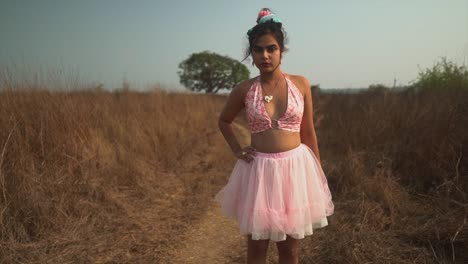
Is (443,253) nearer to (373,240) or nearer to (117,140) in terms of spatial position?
(373,240)

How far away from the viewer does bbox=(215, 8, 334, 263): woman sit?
5.03 ft

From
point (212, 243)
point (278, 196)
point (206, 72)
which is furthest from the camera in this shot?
point (206, 72)

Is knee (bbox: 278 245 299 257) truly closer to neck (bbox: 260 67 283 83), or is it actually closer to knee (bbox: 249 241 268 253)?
knee (bbox: 249 241 268 253)

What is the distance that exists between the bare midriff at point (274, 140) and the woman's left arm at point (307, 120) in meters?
0.19

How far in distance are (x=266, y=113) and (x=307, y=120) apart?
0.34 metres

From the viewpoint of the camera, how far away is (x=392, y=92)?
6480 mm

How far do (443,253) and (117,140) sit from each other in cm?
493

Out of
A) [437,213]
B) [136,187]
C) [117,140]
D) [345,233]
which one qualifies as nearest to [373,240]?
[345,233]

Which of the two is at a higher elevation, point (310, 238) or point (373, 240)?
point (373, 240)

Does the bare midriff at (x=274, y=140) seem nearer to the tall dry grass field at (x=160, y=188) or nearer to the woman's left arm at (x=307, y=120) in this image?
the woman's left arm at (x=307, y=120)

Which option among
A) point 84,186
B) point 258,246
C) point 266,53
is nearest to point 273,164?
point 258,246

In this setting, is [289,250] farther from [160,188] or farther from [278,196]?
[160,188]

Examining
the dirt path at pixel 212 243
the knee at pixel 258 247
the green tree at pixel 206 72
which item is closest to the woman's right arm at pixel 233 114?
the knee at pixel 258 247

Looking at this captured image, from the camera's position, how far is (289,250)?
5.71 ft
